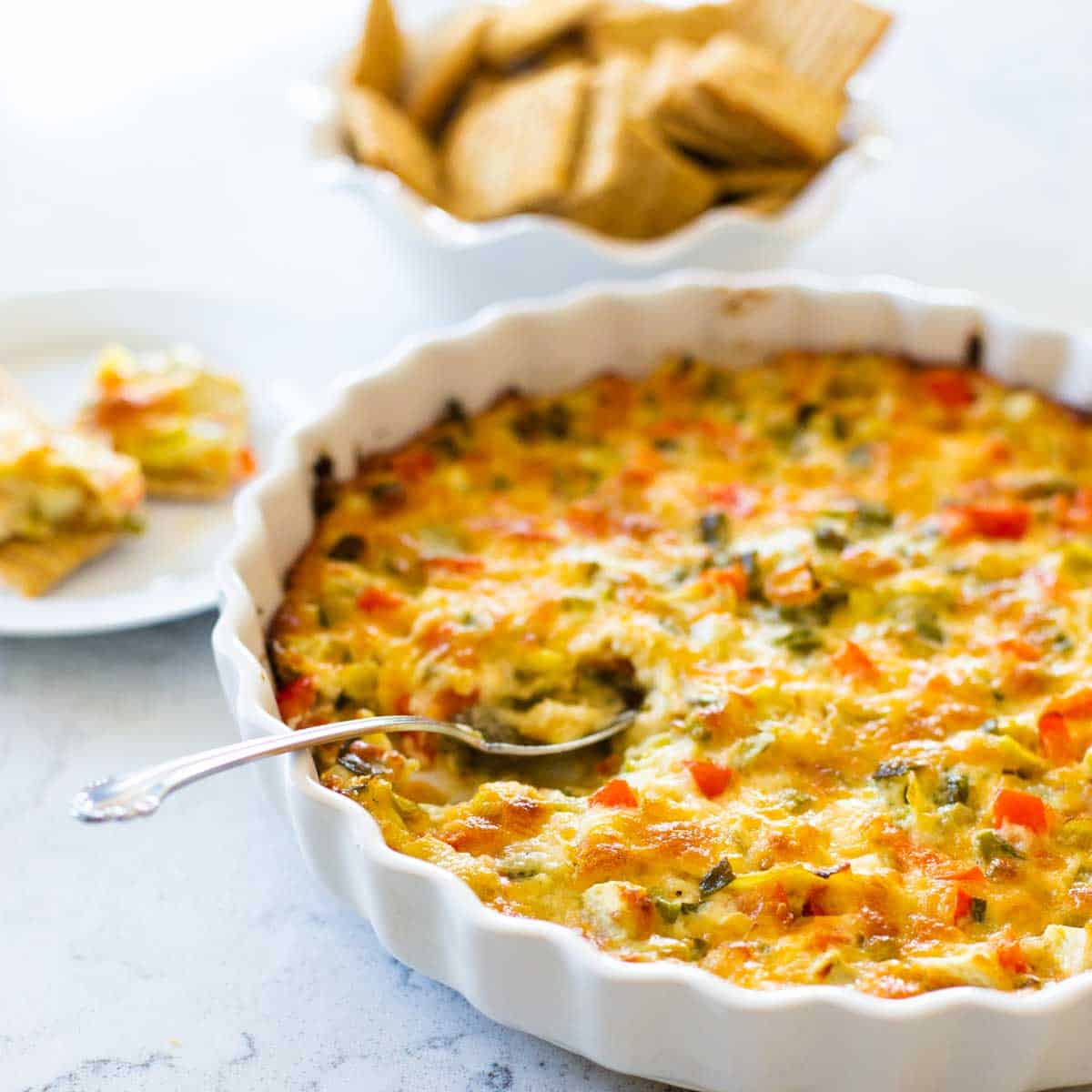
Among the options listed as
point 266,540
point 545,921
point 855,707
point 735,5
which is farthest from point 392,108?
point 545,921

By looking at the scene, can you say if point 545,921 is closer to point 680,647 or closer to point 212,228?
point 680,647

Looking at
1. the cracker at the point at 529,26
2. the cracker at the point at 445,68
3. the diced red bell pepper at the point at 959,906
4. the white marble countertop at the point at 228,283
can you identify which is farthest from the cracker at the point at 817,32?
the diced red bell pepper at the point at 959,906

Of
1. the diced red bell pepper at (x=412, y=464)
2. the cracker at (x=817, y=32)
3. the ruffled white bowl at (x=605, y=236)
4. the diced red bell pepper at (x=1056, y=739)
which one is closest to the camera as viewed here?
the diced red bell pepper at (x=1056, y=739)

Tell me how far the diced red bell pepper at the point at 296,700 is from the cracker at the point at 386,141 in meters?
1.71

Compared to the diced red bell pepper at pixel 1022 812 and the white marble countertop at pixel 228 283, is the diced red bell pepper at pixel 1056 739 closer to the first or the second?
the diced red bell pepper at pixel 1022 812

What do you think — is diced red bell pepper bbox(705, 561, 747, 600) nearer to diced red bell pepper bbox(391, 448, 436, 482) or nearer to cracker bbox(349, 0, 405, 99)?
diced red bell pepper bbox(391, 448, 436, 482)

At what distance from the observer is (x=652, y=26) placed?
13.2 ft

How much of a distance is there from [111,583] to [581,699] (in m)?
1.16

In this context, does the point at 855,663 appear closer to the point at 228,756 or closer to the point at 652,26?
the point at 228,756

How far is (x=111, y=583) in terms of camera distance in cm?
312

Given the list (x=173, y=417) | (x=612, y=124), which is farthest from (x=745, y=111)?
(x=173, y=417)

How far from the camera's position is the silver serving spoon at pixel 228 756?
1.95 metres

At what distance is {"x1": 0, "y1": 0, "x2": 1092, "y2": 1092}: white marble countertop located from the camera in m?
2.25

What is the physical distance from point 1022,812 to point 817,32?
2446 mm
